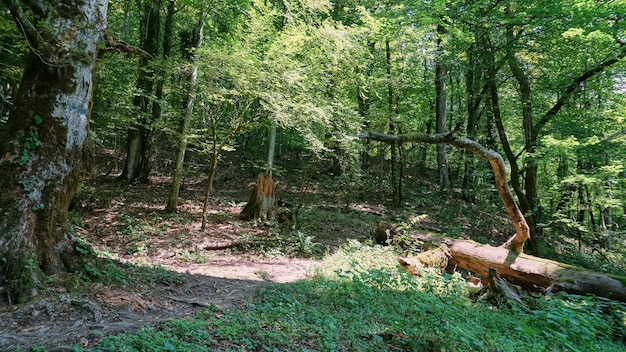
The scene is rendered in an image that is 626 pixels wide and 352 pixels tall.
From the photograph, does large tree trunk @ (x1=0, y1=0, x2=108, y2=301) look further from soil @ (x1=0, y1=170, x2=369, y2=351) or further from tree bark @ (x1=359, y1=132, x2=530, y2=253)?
tree bark @ (x1=359, y1=132, x2=530, y2=253)

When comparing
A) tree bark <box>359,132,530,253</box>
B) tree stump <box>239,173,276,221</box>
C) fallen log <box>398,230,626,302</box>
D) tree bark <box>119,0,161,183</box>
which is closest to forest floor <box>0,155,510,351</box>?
tree stump <box>239,173,276,221</box>

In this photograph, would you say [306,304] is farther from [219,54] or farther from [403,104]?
[403,104]

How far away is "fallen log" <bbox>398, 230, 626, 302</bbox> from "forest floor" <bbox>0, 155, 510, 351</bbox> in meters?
3.21

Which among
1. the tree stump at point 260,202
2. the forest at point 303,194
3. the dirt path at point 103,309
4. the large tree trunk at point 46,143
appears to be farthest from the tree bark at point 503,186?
the large tree trunk at point 46,143

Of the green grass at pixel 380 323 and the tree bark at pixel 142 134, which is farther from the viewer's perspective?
the tree bark at pixel 142 134

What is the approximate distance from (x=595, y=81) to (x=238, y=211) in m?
11.9

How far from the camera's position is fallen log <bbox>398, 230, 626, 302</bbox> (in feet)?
20.1

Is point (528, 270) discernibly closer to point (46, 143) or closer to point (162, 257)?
point (162, 257)

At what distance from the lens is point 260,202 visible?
11.2 meters

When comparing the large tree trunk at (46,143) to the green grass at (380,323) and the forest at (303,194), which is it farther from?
the green grass at (380,323)

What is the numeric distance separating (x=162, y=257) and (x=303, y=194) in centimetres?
466

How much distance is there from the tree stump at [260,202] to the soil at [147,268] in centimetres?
43

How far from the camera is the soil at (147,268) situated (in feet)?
10.1

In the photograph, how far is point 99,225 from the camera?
9008 millimetres
